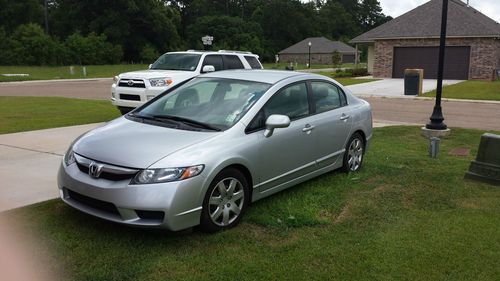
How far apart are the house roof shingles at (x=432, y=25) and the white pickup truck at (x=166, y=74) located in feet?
75.6

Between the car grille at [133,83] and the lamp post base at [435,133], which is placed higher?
the car grille at [133,83]

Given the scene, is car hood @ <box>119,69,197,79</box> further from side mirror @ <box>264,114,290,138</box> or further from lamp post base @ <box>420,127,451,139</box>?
side mirror @ <box>264,114,290,138</box>

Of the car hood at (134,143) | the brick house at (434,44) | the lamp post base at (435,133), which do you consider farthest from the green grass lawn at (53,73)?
the car hood at (134,143)

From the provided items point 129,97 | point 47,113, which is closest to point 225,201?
point 129,97

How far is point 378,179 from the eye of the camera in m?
6.54

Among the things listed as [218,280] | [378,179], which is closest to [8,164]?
[218,280]

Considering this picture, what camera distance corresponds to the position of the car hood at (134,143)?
13.7 feet

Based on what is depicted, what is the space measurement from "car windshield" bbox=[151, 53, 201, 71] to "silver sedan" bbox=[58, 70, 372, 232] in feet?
21.4

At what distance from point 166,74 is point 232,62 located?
7.05 feet

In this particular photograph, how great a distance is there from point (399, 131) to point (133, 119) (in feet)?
23.6

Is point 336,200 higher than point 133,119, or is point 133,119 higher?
point 133,119

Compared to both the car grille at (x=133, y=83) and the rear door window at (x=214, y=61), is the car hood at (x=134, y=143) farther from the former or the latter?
the rear door window at (x=214, y=61)

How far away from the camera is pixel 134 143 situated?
4.39 meters

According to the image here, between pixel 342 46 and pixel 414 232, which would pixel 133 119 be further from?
pixel 342 46
